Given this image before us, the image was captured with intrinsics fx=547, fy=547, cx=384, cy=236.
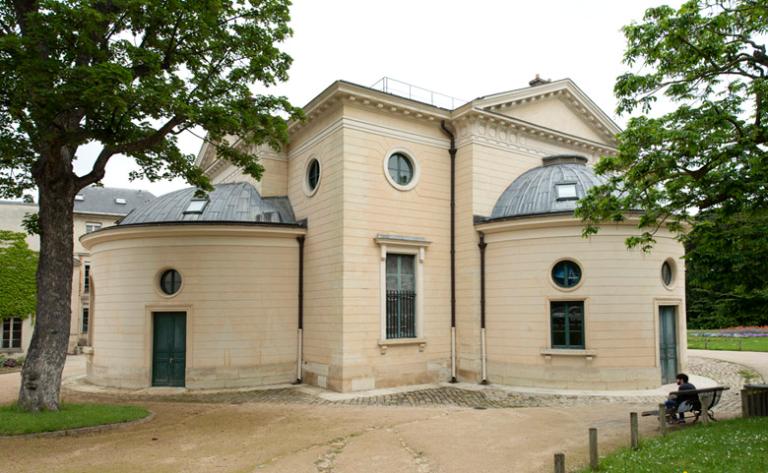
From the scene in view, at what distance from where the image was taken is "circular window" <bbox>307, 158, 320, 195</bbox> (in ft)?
58.1

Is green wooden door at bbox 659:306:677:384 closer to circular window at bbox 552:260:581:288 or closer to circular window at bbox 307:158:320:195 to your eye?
circular window at bbox 552:260:581:288

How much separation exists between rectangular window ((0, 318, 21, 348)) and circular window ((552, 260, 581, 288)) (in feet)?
105

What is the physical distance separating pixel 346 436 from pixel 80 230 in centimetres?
3727

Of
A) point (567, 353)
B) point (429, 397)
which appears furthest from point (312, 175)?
point (567, 353)

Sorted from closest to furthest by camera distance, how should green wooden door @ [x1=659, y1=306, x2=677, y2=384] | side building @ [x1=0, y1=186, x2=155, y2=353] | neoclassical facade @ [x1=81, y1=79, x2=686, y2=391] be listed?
neoclassical facade @ [x1=81, y1=79, x2=686, y2=391]
green wooden door @ [x1=659, y1=306, x2=677, y2=384]
side building @ [x1=0, y1=186, x2=155, y2=353]

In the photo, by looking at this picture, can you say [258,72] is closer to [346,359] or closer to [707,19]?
[346,359]

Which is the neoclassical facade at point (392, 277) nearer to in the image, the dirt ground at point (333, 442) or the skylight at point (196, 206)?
the skylight at point (196, 206)

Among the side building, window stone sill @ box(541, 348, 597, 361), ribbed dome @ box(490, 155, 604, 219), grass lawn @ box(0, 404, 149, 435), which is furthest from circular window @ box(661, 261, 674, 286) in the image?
the side building

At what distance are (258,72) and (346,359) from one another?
793 cm

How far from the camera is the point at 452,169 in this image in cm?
1842

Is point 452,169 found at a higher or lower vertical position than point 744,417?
higher

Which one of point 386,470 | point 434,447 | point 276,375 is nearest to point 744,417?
point 434,447

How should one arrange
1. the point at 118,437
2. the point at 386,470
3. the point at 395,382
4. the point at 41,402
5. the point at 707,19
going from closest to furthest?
the point at 386,470, the point at 707,19, the point at 118,437, the point at 41,402, the point at 395,382

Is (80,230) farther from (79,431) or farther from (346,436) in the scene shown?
(346,436)
